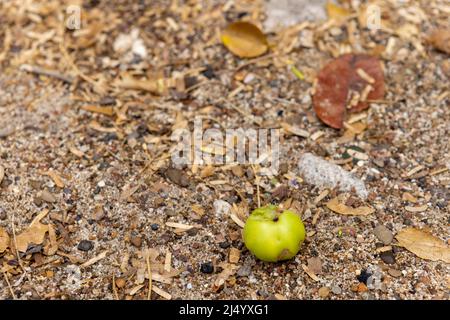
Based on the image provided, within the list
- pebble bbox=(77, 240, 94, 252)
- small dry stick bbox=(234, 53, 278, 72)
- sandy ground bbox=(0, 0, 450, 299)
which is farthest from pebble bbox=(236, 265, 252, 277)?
small dry stick bbox=(234, 53, 278, 72)

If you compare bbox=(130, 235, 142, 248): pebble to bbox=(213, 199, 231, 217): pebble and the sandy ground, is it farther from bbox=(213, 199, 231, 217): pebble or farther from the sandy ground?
bbox=(213, 199, 231, 217): pebble

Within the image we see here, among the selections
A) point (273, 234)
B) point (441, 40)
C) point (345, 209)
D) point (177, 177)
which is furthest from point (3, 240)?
point (441, 40)

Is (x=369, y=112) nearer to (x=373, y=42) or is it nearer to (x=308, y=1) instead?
(x=373, y=42)

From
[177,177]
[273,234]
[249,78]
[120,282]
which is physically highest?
[249,78]

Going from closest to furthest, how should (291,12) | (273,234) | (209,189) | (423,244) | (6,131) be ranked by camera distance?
(273,234)
(423,244)
(209,189)
(6,131)
(291,12)

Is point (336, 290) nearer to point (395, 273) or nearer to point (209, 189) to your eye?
point (395, 273)

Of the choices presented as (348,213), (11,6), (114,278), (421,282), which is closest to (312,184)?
(348,213)

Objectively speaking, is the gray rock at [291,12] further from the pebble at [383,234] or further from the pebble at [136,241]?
the pebble at [136,241]
